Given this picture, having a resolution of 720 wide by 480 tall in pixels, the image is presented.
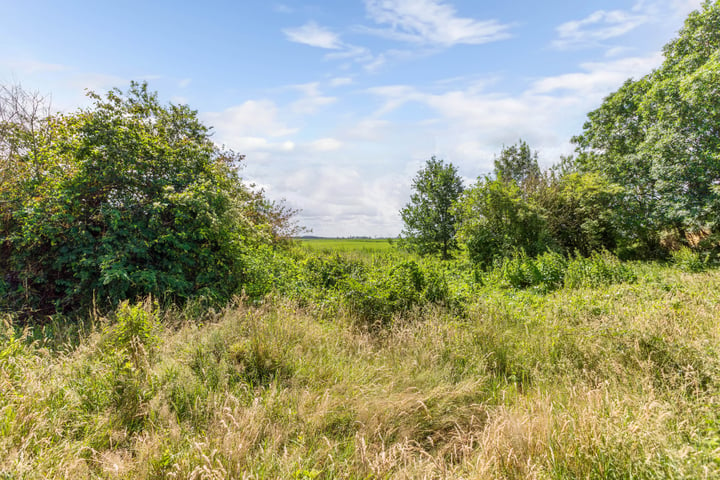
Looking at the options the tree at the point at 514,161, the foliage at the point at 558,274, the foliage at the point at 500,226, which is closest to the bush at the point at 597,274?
the foliage at the point at 558,274

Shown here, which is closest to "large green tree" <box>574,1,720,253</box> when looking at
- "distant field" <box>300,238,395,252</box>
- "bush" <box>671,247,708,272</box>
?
"bush" <box>671,247,708,272</box>

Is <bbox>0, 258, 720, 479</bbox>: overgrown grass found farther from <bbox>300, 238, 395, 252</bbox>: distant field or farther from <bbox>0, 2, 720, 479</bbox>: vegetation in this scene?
<bbox>300, 238, 395, 252</bbox>: distant field

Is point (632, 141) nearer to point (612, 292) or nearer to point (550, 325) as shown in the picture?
point (612, 292)

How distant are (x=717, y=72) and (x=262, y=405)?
54.0 feet

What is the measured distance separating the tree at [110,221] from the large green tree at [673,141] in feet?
53.4

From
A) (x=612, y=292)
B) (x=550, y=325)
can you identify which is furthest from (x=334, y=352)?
(x=612, y=292)

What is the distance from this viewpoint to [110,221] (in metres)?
5.73

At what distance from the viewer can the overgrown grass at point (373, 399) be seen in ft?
7.01

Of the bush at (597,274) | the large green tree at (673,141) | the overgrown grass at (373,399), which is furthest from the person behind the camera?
the large green tree at (673,141)

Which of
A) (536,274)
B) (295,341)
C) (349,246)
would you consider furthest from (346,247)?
(295,341)

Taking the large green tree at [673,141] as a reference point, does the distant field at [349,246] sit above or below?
below

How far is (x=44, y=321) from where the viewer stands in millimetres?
5426

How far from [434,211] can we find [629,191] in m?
8.61

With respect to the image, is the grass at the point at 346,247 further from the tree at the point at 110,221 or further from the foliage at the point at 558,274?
the tree at the point at 110,221
